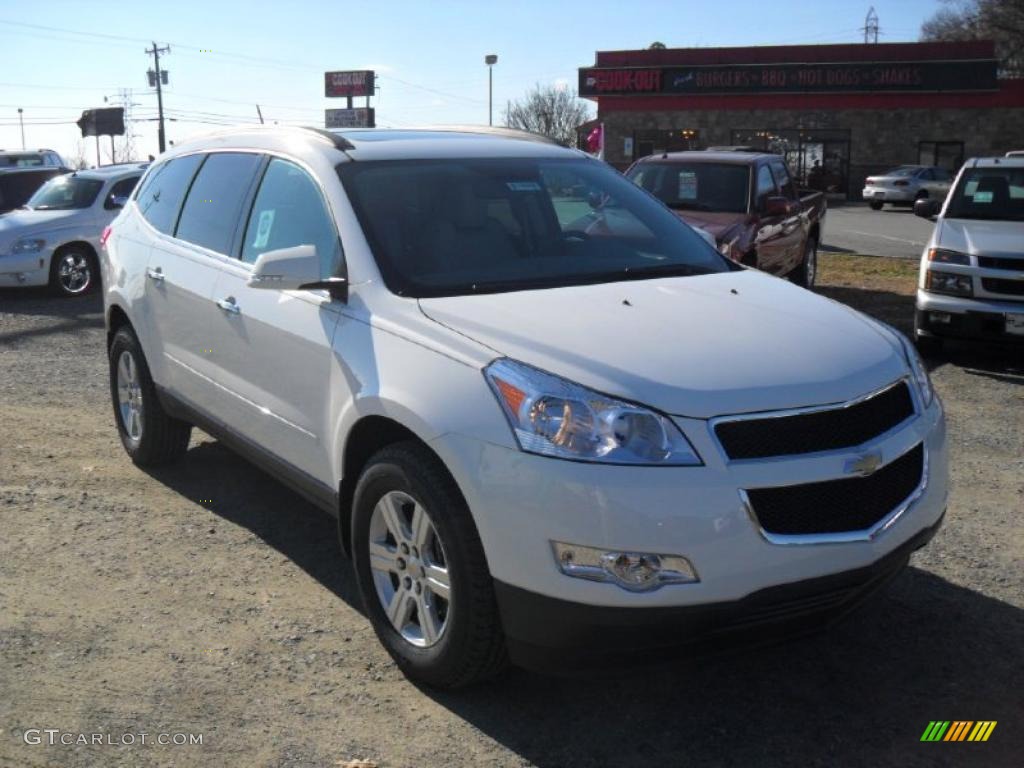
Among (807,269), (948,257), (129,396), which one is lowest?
(129,396)

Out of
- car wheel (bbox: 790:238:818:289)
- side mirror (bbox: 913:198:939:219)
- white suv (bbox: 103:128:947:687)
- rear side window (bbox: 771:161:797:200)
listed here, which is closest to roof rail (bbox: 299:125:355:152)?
white suv (bbox: 103:128:947:687)

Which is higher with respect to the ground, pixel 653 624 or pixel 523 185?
pixel 523 185

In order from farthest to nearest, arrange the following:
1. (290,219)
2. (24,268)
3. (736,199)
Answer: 1. (24,268)
2. (736,199)
3. (290,219)

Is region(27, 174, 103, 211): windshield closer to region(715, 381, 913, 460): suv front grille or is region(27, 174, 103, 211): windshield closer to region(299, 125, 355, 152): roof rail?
region(299, 125, 355, 152): roof rail

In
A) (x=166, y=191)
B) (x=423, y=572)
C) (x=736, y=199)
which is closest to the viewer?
(x=423, y=572)

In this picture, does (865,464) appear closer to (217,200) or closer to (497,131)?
(497,131)

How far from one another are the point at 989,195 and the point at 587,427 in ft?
26.3

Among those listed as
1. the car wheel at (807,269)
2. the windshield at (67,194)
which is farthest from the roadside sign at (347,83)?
the car wheel at (807,269)

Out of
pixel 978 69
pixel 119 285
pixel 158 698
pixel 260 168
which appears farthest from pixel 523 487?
pixel 978 69

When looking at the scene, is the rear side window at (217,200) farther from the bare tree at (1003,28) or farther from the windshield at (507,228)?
the bare tree at (1003,28)

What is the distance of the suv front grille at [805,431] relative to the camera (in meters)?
3.07

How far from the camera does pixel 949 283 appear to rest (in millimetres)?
8898

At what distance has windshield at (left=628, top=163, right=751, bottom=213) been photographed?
36.3ft

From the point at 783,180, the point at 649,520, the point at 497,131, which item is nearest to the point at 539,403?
the point at 649,520
